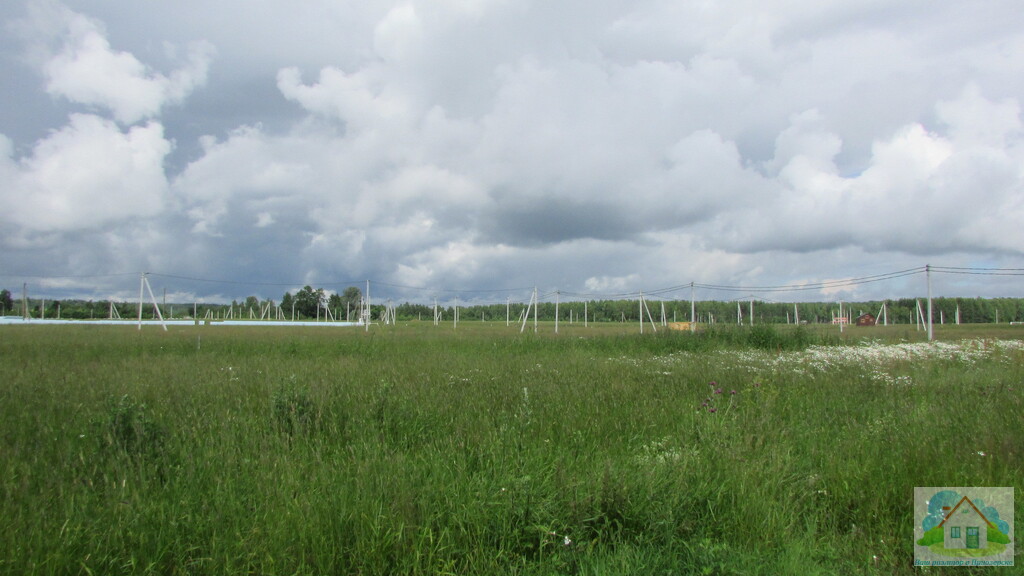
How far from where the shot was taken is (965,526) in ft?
12.1

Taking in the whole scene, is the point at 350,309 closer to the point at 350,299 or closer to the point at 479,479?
the point at 350,299

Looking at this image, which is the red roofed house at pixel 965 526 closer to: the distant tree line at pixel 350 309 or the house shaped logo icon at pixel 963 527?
the house shaped logo icon at pixel 963 527

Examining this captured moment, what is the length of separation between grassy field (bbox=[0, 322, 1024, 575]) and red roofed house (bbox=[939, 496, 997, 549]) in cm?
23

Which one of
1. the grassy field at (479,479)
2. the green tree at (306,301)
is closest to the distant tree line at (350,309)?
the green tree at (306,301)

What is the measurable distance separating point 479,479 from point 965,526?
3.76 m

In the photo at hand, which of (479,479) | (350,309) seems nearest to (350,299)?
(350,309)

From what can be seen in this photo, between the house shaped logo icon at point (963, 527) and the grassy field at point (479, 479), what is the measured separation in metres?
0.11

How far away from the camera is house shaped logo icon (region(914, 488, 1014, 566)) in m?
3.36

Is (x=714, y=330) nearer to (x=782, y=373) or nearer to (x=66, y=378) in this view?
(x=782, y=373)

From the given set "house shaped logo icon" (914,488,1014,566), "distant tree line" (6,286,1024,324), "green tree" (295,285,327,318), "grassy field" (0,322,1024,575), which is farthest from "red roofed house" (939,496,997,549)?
"green tree" (295,285,327,318)

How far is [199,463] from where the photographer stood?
14.1 ft

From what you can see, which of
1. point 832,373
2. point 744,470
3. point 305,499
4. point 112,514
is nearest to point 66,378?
point 112,514

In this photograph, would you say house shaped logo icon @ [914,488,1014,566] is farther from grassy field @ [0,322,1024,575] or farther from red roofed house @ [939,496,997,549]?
grassy field @ [0,322,1024,575]

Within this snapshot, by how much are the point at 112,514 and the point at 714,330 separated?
23.6 m
